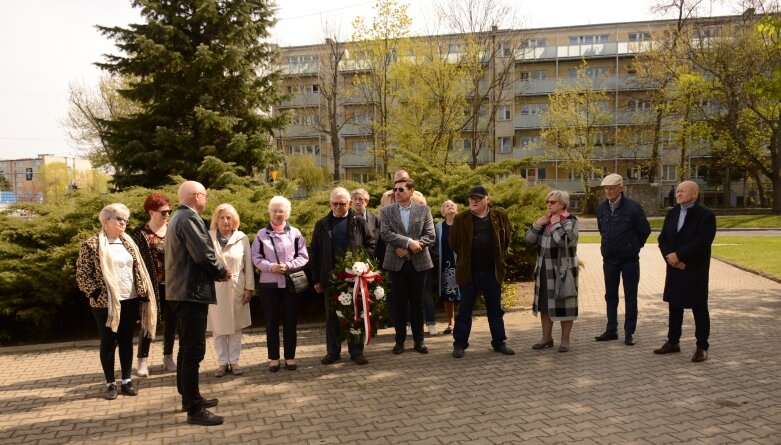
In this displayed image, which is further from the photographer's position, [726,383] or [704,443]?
[726,383]

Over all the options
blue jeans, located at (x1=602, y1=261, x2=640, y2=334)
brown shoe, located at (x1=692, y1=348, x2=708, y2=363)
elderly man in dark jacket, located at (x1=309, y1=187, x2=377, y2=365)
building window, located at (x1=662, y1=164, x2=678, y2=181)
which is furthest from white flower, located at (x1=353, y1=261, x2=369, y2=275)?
building window, located at (x1=662, y1=164, x2=678, y2=181)

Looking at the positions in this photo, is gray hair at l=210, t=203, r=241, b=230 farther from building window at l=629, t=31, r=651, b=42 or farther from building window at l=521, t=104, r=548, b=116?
building window at l=629, t=31, r=651, b=42

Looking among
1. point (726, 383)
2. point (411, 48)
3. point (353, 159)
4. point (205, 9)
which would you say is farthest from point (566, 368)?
point (353, 159)

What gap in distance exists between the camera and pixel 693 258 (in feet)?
22.0

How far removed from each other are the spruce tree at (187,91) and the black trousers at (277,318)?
10284mm

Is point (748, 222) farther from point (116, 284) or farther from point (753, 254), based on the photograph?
point (116, 284)

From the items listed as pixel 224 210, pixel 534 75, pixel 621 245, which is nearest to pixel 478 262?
pixel 621 245

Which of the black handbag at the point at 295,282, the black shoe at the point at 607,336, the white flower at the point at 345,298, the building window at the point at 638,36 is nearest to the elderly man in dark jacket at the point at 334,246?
the white flower at the point at 345,298

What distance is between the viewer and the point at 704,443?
171 inches

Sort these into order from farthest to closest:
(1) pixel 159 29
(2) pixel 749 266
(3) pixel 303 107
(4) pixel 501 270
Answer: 1. (3) pixel 303 107
2. (1) pixel 159 29
3. (2) pixel 749 266
4. (4) pixel 501 270

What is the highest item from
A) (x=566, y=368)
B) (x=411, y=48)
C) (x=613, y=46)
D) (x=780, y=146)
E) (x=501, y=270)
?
(x=613, y=46)

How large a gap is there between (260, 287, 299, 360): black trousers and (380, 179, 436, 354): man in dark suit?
1.26 metres

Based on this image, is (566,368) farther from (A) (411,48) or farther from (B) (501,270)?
(A) (411,48)

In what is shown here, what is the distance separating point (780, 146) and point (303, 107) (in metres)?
31.0
